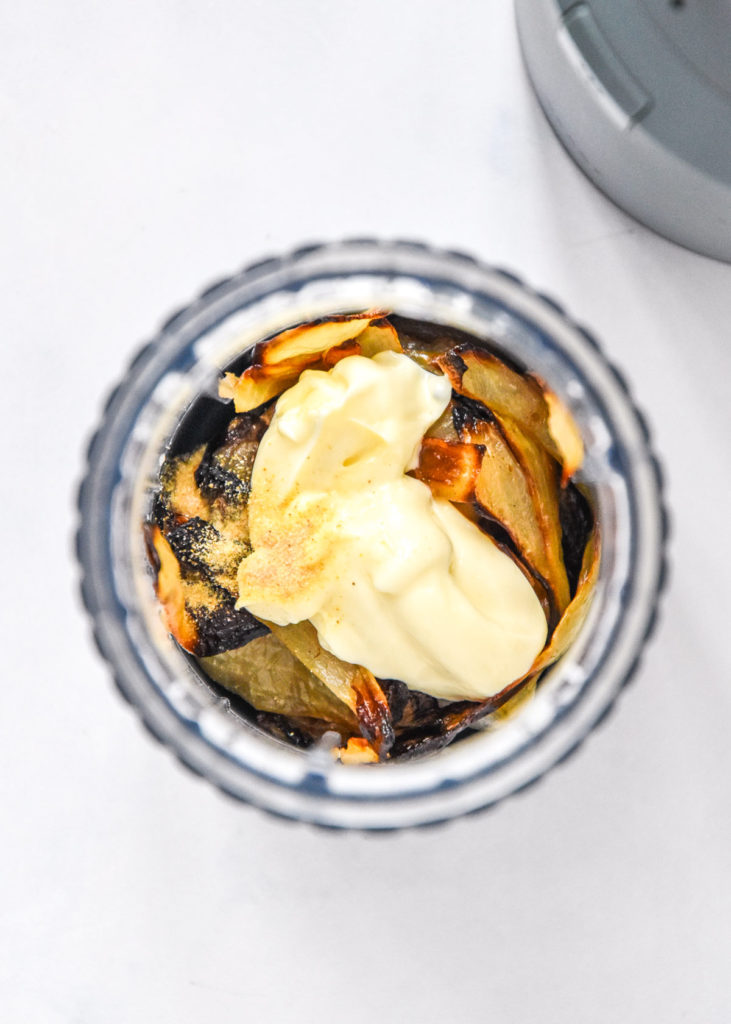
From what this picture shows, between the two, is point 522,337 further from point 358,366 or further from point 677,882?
point 677,882

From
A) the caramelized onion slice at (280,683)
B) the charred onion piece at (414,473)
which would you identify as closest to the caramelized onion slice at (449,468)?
the charred onion piece at (414,473)

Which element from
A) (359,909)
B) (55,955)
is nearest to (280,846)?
(359,909)

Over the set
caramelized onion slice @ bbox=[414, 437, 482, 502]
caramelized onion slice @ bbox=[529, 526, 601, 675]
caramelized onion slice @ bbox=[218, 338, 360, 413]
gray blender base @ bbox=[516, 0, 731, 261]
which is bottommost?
caramelized onion slice @ bbox=[529, 526, 601, 675]

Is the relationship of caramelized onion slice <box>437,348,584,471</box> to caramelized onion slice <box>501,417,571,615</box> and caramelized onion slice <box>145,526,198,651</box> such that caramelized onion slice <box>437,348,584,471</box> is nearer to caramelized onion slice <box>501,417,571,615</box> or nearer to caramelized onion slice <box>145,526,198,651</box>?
caramelized onion slice <box>501,417,571,615</box>

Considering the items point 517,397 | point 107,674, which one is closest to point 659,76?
point 517,397

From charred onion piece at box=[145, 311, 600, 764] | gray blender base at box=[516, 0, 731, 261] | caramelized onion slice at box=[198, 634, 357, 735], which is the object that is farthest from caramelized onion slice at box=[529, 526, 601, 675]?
gray blender base at box=[516, 0, 731, 261]

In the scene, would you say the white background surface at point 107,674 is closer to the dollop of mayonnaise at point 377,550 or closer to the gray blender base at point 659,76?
the gray blender base at point 659,76
